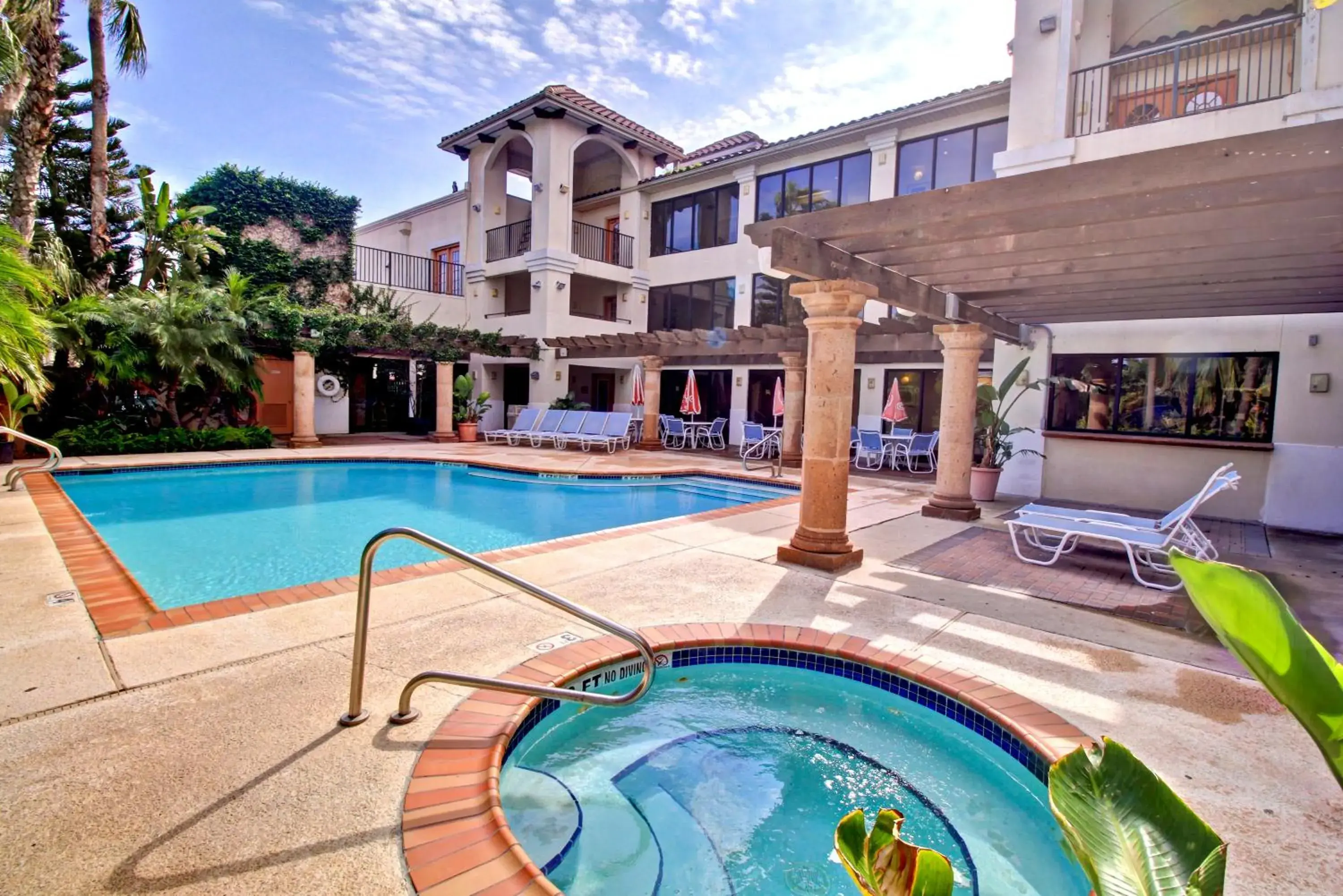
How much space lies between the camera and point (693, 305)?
20328 millimetres

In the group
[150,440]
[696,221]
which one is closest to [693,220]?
[696,221]

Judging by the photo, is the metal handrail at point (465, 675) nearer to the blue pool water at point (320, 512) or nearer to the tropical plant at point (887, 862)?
the tropical plant at point (887, 862)

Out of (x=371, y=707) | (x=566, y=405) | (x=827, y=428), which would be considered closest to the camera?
(x=371, y=707)

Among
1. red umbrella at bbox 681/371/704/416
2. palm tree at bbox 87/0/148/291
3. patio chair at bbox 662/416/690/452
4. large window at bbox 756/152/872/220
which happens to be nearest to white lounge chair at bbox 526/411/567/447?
patio chair at bbox 662/416/690/452

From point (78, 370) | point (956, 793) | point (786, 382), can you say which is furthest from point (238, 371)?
point (956, 793)

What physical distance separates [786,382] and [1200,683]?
11266mm

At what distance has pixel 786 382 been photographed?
1470 centimetres

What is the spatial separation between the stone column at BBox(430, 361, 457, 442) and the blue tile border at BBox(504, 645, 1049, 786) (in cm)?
1604

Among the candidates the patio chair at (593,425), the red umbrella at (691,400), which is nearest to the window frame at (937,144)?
the red umbrella at (691,400)

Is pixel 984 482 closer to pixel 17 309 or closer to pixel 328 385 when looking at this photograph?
pixel 17 309

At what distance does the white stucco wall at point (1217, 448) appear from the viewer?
858 cm

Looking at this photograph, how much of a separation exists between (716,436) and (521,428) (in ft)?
18.4

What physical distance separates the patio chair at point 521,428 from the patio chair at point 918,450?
31.4 feet

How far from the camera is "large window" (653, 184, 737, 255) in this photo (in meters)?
19.1
